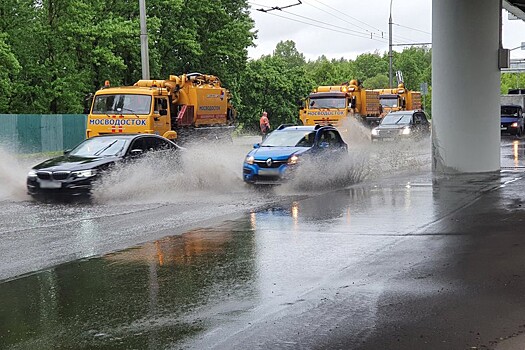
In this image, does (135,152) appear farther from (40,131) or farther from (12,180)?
(40,131)

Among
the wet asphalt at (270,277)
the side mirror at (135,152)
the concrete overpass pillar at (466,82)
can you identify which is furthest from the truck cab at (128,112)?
the wet asphalt at (270,277)

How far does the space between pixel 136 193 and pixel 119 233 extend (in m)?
4.83

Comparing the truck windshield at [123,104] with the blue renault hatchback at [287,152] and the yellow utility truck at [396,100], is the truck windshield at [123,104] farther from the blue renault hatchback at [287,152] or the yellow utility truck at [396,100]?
the yellow utility truck at [396,100]

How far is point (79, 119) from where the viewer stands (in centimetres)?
3853

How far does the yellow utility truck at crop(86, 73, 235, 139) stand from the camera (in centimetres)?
2377

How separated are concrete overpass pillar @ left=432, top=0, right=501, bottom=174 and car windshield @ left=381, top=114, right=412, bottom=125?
15.4m

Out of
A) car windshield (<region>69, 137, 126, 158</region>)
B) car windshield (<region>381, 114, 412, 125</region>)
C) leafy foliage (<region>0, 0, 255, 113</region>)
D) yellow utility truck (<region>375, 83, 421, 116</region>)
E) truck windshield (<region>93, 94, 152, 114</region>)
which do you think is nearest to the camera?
car windshield (<region>69, 137, 126, 158</region>)

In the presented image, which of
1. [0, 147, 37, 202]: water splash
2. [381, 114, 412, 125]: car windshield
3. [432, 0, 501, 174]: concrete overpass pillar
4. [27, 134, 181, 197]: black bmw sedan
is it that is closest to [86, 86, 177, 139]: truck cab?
[0, 147, 37, 202]: water splash

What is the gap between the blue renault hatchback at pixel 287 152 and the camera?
17469 millimetres

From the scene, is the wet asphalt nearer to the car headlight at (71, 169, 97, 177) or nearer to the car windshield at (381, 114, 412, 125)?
the car headlight at (71, 169, 97, 177)

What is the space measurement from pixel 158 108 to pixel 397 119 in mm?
14683

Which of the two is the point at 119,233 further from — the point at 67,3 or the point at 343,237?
the point at 67,3

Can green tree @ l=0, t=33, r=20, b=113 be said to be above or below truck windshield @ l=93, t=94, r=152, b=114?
above

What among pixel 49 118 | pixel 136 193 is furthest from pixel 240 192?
pixel 49 118
